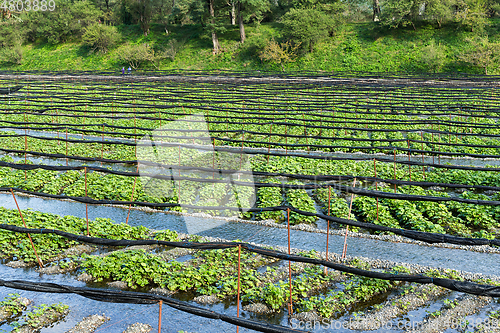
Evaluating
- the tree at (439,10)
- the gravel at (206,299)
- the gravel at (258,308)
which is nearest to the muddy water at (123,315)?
the gravel at (206,299)

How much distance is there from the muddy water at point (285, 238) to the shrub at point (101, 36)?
51.1 metres

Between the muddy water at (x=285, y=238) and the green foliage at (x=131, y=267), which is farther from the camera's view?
the muddy water at (x=285, y=238)

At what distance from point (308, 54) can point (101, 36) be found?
31.0 m

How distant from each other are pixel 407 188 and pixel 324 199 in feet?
9.16

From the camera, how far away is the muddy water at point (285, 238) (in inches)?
385

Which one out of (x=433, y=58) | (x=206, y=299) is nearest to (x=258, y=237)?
(x=206, y=299)

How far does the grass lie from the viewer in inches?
1811

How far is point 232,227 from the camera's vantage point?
11.7m

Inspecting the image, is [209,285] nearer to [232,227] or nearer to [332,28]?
[232,227]

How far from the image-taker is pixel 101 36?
58.8m

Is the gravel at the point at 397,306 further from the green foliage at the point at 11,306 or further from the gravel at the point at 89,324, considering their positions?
the green foliage at the point at 11,306

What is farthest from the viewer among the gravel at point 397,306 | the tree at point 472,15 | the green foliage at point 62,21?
the green foliage at point 62,21

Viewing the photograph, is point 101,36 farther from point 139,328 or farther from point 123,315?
point 139,328

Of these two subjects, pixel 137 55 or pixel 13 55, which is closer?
pixel 137 55
